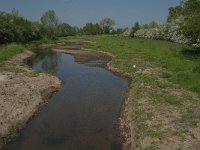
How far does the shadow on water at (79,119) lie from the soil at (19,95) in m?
0.55

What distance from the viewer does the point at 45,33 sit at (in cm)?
9806

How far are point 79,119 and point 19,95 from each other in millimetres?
5700

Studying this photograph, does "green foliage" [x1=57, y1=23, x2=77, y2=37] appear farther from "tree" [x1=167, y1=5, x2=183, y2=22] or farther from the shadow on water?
the shadow on water

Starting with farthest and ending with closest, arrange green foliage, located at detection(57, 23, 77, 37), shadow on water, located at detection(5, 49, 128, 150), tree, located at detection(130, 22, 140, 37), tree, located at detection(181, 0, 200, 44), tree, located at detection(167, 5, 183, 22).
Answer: green foliage, located at detection(57, 23, 77, 37)
tree, located at detection(130, 22, 140, 37)
tree, located at detection(167, 5, 183, 22)
tree, located at detection(181, 0, 200, 44)
shadow on water, located at detection(5, 49, 128, 150)

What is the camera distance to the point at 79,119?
20922 millimetres

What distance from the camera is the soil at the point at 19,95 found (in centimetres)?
Result: 1866

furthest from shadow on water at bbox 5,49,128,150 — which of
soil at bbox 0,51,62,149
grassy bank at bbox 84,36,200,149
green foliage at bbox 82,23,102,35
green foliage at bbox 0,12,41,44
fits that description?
green foliage at bbox 82,23,102,35

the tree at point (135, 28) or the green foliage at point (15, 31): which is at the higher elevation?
the green foliage at point (15, 31)

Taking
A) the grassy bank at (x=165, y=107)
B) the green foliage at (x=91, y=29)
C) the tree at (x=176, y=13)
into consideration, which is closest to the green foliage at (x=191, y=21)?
the tree at (x=176, y=13)

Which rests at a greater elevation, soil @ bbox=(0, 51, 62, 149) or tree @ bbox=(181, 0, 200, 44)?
tree @ bbox=(181, 0, 200, 44)

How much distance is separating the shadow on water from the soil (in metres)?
0.55

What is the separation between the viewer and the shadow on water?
Result: 17.0 m

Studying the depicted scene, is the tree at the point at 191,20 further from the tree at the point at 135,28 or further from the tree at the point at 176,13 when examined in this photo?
the tree at the point at 135,28

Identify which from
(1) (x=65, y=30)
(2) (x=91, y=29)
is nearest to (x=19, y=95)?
(1) (x=65, y=30)
